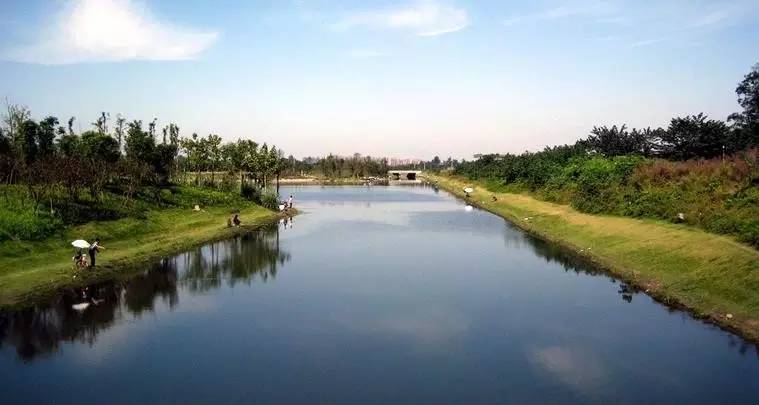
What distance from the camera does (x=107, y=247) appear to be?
119 ft

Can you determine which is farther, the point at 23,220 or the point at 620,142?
the point at 620,142

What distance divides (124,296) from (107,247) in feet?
35.0

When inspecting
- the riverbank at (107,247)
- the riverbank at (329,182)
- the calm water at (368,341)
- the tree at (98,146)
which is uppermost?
the tree at (98,146)

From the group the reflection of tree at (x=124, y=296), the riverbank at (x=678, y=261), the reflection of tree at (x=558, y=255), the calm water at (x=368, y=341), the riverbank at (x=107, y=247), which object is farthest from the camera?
the reflection of tree at (x=558, y=255)

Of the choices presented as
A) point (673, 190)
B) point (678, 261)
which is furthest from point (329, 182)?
point (678, 261)

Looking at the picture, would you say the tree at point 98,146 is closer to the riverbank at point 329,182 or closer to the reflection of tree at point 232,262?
the reflection of tree at point 232,262

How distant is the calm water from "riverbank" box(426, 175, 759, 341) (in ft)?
3.34

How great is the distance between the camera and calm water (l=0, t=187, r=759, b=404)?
16.7m

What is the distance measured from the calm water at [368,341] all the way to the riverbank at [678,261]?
3.34ft

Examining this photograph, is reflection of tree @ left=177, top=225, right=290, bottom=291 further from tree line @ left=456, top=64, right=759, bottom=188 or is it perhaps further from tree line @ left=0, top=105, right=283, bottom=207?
tree line @ left=456, top=64, right=759, bottom=188

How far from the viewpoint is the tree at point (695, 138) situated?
66875 millimetres

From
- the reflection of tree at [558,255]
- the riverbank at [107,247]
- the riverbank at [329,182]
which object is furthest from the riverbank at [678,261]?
the riverbank at [329,182]

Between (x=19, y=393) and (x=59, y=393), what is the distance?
1.07 metres

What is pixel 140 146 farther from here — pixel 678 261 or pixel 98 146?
pixel 678 261
